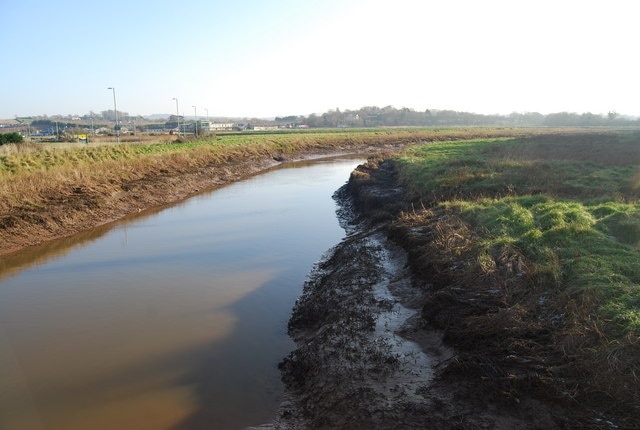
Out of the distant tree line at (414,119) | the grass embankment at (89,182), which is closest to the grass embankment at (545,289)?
the grass embankment at (89,182)

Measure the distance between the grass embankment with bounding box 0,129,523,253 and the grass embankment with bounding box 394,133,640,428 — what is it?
44.1ft

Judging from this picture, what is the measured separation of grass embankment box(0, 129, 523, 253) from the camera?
1719cm

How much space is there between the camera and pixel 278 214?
2145 centimetres

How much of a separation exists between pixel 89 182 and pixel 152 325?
15340 millimetres

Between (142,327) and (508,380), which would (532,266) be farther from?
(142,327)

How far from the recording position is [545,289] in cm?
755

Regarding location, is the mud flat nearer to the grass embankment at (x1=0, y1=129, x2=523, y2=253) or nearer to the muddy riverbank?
the muddy riverbank

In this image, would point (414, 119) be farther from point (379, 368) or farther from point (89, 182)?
point (379, 368)

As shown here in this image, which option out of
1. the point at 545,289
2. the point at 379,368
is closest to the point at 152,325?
the point at 379,368

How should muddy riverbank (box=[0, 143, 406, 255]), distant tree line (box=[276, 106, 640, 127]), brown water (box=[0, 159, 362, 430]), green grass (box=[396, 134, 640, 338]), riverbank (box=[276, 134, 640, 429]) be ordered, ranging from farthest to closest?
distant tree line (box=[276, 106, 640, 127])
muddy riverbank (box=[0, 143, 406, 255])
green grass (box=[396, 134, 640, 338])
brown water (box=[0, 159, 362, 430])
riverbank (box=[276, 134, 640, 429])

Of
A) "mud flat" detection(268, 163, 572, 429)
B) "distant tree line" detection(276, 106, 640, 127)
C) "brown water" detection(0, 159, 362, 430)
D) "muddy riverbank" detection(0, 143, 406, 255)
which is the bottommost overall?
"brown water" detection(0, 159, 362, 430)

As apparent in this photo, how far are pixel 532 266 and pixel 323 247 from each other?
825 centimetres

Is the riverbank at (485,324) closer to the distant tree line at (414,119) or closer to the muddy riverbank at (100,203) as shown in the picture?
the muddy riverbank at (100,203)

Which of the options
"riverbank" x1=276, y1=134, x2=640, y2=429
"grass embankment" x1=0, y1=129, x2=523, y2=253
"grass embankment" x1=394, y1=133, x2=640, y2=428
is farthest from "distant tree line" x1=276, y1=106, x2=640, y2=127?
"riverbank" x1=276, y1=134, x2=640, y2=429
